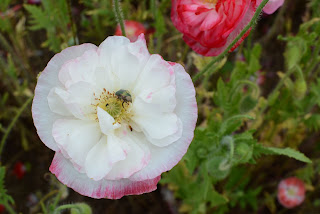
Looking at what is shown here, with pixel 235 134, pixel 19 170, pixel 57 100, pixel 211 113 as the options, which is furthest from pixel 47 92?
pixel 19 170

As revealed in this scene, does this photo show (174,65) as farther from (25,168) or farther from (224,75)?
(25,168)

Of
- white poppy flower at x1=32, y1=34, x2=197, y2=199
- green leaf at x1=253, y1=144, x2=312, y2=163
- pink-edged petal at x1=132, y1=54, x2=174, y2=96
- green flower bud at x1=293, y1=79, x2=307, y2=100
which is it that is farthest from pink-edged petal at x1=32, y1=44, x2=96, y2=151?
green flower bud at x1=293, y1=79, x2=307, y2=100

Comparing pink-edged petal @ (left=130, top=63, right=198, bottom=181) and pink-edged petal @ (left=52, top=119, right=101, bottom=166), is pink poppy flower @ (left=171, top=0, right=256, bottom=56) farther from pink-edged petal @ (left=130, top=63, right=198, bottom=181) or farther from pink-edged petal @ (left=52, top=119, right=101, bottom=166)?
pink-edged petal @ (left=52, top=119, right=101, bottom=166)

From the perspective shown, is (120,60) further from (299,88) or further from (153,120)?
(299,88)

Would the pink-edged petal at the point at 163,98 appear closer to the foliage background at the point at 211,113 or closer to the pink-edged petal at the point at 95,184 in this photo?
the pink-edged petal at the point at 95,184

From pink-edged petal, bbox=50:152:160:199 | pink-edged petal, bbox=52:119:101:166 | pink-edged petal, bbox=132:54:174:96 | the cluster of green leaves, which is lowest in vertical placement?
the cluster of green leaves

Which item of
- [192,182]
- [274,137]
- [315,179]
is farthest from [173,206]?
[315,179]
